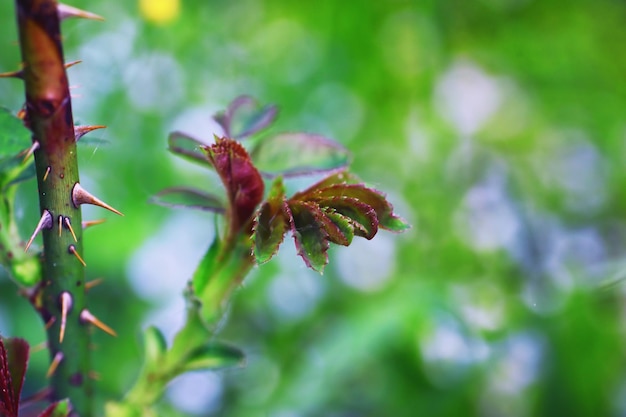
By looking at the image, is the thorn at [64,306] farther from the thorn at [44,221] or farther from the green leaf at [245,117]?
the green leaf at [245,117]

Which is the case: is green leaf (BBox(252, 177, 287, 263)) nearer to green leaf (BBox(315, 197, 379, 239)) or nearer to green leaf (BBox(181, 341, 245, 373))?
green leaf (BBox(315, 197, 379, 239))

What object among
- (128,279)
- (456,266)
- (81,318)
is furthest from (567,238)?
(81,318)

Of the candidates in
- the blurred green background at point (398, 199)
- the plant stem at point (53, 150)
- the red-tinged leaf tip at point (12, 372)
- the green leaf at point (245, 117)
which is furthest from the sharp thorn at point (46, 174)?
the blurred green background at point (398, 199)

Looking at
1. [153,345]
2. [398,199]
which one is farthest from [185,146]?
[398,199]

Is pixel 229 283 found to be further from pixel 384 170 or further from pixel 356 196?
pixel 384 170

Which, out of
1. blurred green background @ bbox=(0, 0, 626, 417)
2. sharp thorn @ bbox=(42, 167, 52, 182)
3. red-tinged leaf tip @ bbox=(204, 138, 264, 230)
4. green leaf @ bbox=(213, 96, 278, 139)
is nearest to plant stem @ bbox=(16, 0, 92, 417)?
Answer: sharp thorn @ bbox=(42, 167, 52, 182)
